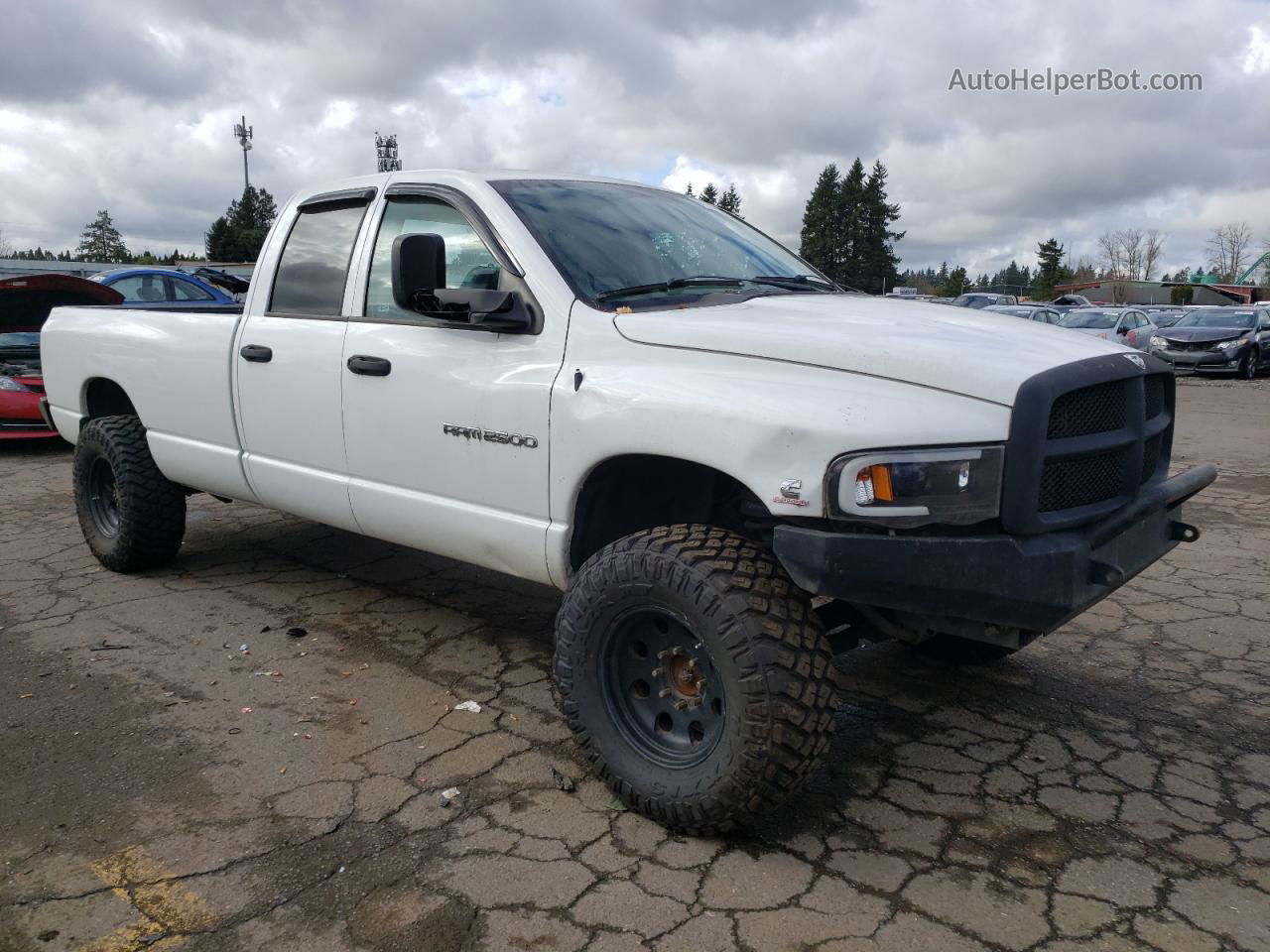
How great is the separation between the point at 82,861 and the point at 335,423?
1.81m

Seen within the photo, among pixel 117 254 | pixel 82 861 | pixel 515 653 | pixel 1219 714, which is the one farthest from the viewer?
pixel 117 254

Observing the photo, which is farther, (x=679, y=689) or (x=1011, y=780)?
(x=1011, y=780)

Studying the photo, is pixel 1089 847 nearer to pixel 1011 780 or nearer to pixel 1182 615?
pixel 1011 780

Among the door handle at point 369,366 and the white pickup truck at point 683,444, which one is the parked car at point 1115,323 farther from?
the door handle at point 369,366

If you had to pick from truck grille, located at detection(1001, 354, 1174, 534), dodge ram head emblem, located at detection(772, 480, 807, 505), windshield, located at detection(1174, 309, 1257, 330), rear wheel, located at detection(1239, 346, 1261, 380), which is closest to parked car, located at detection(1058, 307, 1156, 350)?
windshield, located at detection(1174, 309, 1257, 330)

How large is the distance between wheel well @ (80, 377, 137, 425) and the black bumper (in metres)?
4.33

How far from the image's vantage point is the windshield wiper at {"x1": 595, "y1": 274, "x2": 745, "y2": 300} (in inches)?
135

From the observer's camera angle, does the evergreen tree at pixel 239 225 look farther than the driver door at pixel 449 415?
Yes

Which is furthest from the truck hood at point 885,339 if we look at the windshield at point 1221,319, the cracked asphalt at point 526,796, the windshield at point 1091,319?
the windshield at point 1221,319

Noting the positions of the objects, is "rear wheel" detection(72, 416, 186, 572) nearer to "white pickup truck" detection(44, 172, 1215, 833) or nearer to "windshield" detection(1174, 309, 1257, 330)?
"white pickup truck" detection(44, 172, 1215, 833)

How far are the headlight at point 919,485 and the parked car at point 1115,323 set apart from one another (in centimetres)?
1941

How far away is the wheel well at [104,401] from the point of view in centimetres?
564

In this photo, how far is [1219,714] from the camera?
3.82m

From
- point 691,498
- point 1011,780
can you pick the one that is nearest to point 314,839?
point 691,498
